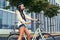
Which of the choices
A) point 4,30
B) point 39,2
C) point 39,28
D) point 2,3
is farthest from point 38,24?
point 2,3

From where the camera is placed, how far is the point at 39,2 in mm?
21656

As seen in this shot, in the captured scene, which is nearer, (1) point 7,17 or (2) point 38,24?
(2) point 38,24

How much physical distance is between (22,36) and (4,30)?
110ft

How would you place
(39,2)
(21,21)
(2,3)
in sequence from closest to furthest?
(21,21)
(39,2)
(2,3)

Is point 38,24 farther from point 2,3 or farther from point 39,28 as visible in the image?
point 2,3

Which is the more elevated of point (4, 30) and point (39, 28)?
point (39, 28)

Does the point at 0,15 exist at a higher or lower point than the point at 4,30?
higher

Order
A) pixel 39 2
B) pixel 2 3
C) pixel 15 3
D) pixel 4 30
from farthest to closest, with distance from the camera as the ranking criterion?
pixel 2 3 → pixel 4 30 → pixel 39 2 → pixel 15 3

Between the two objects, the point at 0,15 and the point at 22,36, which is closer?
the point at 22,36

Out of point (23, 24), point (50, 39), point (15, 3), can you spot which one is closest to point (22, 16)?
point (23, 24)

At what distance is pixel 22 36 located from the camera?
7.32 meters

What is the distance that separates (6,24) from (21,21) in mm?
36125

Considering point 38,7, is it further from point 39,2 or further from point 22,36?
point 22,36

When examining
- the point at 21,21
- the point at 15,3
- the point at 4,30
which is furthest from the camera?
the point at 4,30
